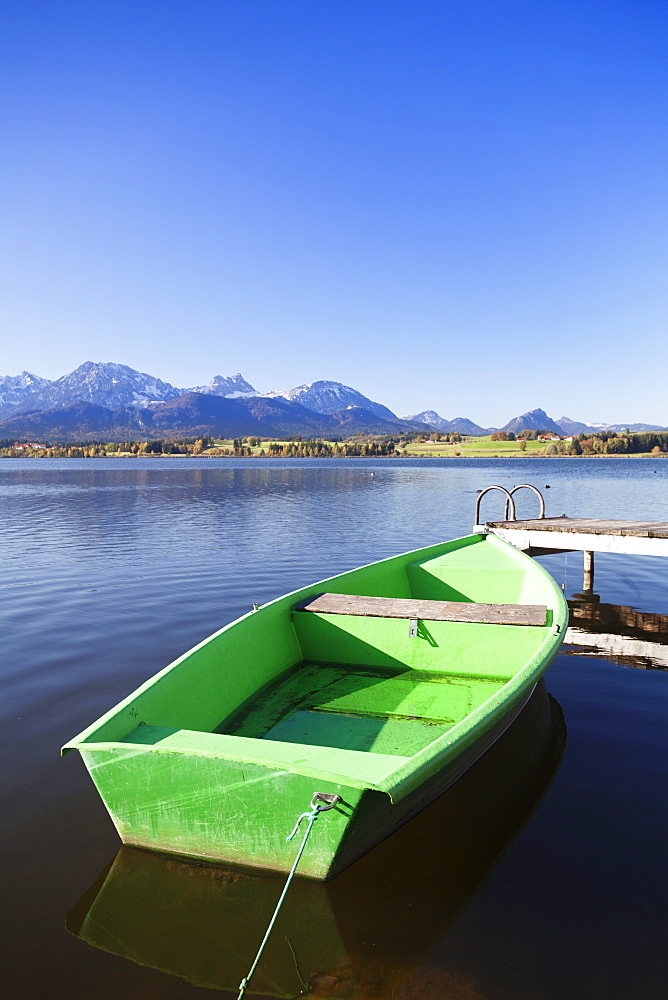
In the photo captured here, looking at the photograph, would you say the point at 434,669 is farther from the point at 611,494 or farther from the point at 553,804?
the point at 611,494

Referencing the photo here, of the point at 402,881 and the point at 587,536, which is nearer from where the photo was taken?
the point at 402,881

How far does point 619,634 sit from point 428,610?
6.59 meters

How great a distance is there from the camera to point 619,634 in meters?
12.6

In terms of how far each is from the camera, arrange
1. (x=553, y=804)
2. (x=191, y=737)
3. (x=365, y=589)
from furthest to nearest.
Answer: (x=365, y=589) < (x=553, y=804) < (x=191, y=737)

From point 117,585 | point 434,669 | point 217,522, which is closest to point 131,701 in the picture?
point 434,669

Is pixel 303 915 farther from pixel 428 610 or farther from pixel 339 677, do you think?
pixel 428 610

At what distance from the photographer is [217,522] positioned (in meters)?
32.0

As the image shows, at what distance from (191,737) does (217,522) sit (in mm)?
27804

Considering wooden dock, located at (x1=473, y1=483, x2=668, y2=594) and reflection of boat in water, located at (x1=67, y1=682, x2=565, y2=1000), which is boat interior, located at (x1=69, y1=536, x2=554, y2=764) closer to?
reflection of boat in water, located at (x1=67, y1=682, x2=565, y2=1000)

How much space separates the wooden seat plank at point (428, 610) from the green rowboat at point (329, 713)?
1.0 inches

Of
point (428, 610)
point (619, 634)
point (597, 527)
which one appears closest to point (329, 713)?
point (428, 610)

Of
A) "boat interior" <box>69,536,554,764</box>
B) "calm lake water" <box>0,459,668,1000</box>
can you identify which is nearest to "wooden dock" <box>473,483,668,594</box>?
"calm lake water" <box>0,459,668,1000</box>

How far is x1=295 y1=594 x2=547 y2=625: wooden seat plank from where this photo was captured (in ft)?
24.9

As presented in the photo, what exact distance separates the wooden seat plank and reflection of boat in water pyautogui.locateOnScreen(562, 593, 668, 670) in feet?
13.1
